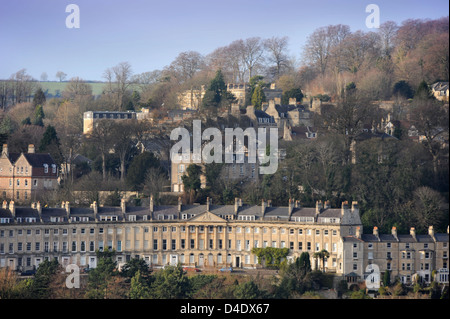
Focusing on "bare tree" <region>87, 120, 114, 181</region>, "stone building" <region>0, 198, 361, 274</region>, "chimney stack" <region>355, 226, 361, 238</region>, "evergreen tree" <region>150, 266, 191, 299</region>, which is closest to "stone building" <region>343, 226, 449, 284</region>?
"chimney stack" <region>355, 226, 361, 238</region>

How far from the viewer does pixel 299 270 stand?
6181 centimetres

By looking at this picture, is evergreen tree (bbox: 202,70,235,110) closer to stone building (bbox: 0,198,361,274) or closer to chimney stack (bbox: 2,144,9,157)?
chimney stack (bbox: 2,144,9,157)

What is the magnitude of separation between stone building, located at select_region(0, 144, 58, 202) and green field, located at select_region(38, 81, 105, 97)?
131ft

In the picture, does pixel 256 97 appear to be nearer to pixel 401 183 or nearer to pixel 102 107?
pixel 102 107

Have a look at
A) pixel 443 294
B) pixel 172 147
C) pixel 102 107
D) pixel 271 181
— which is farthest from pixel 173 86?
pixel 443 294

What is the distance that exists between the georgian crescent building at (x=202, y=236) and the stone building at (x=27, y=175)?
6.87m

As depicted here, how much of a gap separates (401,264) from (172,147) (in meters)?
20.1

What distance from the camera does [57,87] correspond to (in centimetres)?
12238

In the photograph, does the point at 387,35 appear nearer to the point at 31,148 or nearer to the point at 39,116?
the point at 39,116

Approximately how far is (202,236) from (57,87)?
186 ft

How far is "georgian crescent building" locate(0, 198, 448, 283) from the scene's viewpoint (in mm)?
63625

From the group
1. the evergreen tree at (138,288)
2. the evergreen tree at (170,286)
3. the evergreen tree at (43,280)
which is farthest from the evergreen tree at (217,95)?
the evergreen tree at (138,288)

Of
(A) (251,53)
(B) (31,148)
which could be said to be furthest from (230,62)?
(B) (31,148)

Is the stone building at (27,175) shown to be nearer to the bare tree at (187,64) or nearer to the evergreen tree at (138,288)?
the evergreen tree at (138,288)
